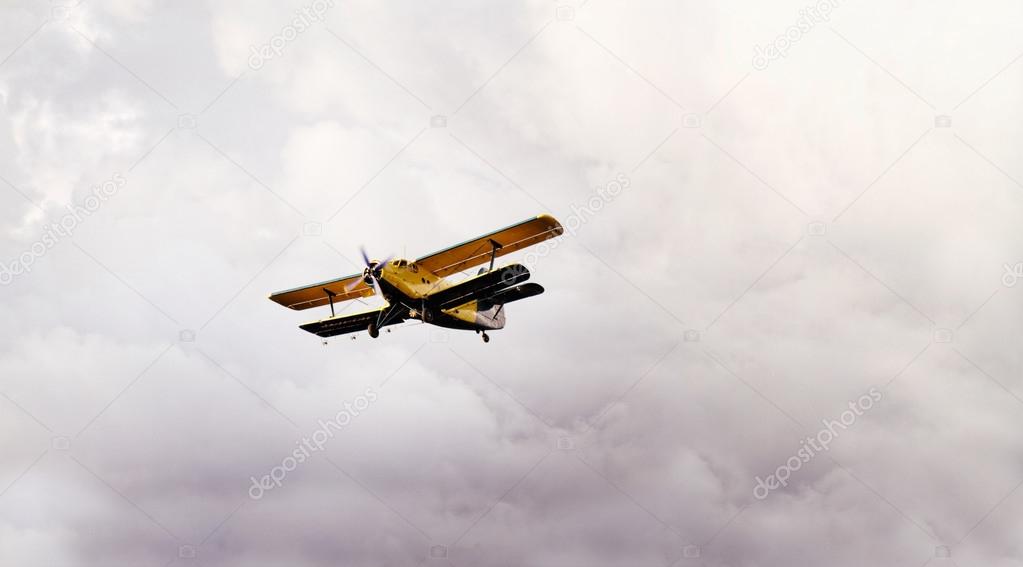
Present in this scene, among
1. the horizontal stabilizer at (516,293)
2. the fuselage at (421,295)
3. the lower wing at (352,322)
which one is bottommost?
the lower wing at (352,322)

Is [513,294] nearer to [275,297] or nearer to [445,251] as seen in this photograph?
[445,251]

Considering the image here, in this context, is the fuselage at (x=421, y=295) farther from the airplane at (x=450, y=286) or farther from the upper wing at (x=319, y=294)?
the upper wing at (x=319, y=294)

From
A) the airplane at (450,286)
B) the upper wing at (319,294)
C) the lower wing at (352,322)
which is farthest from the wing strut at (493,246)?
the upper wing at (319,294)

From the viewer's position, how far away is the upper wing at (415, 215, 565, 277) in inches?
2542

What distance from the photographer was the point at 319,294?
251ft

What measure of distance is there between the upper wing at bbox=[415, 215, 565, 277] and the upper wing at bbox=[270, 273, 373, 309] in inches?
318

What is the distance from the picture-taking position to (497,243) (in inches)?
2616

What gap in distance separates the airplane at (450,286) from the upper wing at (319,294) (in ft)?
1.28

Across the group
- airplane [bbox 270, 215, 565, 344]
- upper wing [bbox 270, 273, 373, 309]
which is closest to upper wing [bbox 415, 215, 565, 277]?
airplane [bbox 270, 215, 565, 344]

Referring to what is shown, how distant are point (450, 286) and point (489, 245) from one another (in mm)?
4276

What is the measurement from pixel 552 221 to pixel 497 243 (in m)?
4.45

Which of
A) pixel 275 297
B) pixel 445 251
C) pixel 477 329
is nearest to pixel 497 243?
pixel 445 251

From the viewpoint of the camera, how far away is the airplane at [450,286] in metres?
64.1

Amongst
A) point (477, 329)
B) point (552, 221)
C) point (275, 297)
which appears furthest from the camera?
point (275, 297)
